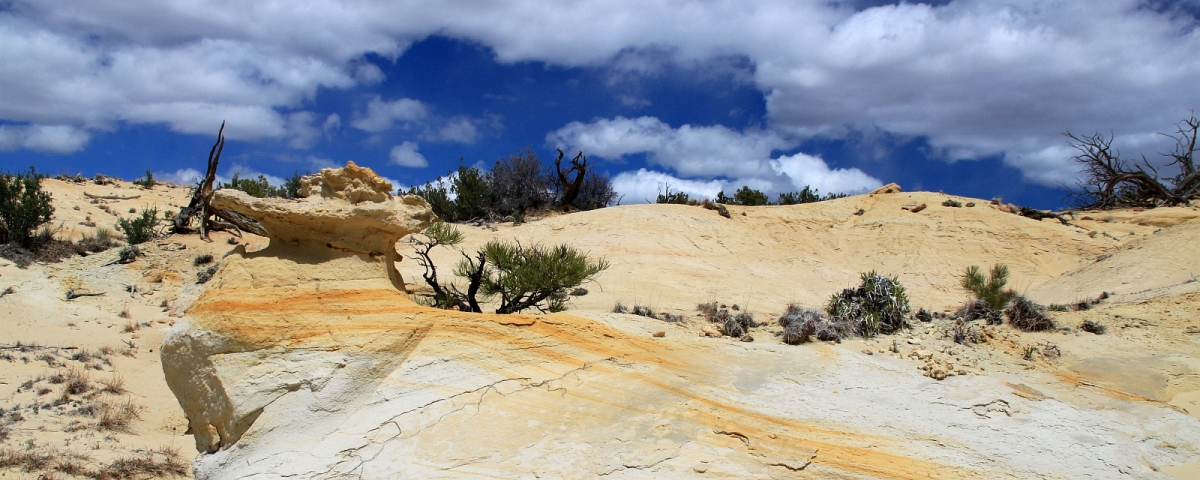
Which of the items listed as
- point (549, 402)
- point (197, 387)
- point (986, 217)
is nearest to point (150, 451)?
point (197, 387)

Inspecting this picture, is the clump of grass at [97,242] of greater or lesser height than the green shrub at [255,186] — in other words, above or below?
below

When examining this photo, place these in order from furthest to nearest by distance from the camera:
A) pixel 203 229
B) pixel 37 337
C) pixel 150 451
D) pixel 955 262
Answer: pixel 955 262 → pixel 203 229 → pixel 37 337 → pixel 150 451

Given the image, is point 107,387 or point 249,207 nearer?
point 249,207

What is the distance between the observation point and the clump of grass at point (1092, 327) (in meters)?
7.95

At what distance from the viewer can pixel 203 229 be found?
15.0m

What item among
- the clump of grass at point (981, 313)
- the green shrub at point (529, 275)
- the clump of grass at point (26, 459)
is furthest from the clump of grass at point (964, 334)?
the clump of grass at point (26, 459)

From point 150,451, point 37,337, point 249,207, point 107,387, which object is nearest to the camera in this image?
point 249,207

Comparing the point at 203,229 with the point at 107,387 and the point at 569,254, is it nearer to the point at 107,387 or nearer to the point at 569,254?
the point at 107,387

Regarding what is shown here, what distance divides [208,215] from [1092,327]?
17.1 m

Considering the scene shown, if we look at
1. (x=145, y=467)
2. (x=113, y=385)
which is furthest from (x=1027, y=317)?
(x=113, y=385)

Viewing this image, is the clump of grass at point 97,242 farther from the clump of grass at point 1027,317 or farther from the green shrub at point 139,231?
the clump of grass at point 1027,317

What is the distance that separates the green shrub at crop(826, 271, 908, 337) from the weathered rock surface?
236 centimetres

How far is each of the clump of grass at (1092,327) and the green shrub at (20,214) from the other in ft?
60.7

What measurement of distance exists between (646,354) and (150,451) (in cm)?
459
